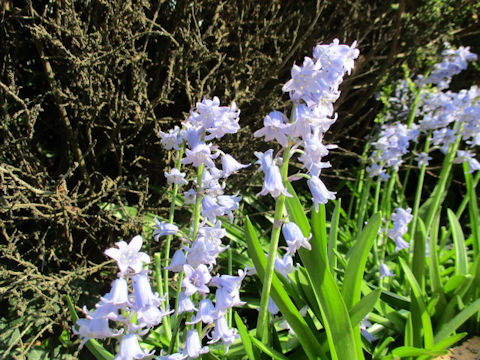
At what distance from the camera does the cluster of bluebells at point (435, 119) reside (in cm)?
281

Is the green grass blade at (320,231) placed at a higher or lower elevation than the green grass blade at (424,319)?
higher

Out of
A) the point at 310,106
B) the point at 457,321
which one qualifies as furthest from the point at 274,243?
the point at 457,321

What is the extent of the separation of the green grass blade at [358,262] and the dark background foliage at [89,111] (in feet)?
3.79

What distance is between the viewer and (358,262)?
5.57ft

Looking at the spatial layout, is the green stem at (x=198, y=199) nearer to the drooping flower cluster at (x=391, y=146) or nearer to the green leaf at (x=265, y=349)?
the green leaf at (x=265, y=349)

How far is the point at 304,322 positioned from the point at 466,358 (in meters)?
1.02

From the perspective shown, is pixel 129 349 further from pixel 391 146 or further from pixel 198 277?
pixel 391 146

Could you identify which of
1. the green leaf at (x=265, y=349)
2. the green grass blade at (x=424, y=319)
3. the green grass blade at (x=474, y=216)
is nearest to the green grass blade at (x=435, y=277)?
the green grass blade at (x=424, y=319)

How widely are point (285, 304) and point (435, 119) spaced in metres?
2.15

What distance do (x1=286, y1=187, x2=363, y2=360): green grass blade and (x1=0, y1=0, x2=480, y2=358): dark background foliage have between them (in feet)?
3.51

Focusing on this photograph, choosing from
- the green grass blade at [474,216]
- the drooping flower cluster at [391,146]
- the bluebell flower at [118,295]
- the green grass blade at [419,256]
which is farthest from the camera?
the drooping flower cluster at [391,146]

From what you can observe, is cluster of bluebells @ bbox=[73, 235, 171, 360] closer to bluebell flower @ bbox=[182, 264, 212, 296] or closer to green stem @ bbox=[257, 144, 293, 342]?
bluebell flower @ bbox=[182, 264, 212, 296]

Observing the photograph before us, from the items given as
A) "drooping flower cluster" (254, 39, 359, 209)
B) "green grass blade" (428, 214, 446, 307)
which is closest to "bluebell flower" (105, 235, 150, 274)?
"drooping flower cluster" (254, 39, 359, 209)

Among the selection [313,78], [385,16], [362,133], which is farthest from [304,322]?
[385,16]
